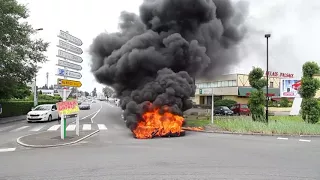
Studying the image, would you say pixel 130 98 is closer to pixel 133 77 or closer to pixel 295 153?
pixel 133 77

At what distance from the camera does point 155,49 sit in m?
19.7

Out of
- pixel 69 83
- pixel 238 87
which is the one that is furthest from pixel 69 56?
pixel 238 87

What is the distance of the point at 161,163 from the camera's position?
8.71 meters

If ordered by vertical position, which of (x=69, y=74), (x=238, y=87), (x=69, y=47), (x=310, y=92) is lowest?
(x=310, y=92)

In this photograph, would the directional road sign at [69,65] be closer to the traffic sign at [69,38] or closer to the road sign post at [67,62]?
the road sign post at [67,62]

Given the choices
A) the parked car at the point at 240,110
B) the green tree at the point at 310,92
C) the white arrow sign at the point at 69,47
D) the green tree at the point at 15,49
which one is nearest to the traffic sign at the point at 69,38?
the white arrow sign at the point at 69,47

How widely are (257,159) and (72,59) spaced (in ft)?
35.6

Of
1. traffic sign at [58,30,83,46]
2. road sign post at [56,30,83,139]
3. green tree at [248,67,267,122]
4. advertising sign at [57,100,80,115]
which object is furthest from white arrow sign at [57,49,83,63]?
green tree at [248,67,267,122]

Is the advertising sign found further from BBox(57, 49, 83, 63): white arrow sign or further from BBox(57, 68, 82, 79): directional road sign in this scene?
BBox(57, 49, 83, 63): white arrow sign

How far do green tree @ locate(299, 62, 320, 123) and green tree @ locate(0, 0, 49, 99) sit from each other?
2136 cm

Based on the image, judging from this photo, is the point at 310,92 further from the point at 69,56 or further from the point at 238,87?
the point at 238,87

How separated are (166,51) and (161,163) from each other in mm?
11456

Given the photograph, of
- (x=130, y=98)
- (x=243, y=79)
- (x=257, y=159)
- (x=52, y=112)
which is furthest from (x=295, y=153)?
(x=243, y=79)

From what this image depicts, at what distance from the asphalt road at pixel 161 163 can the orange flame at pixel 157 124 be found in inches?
121
